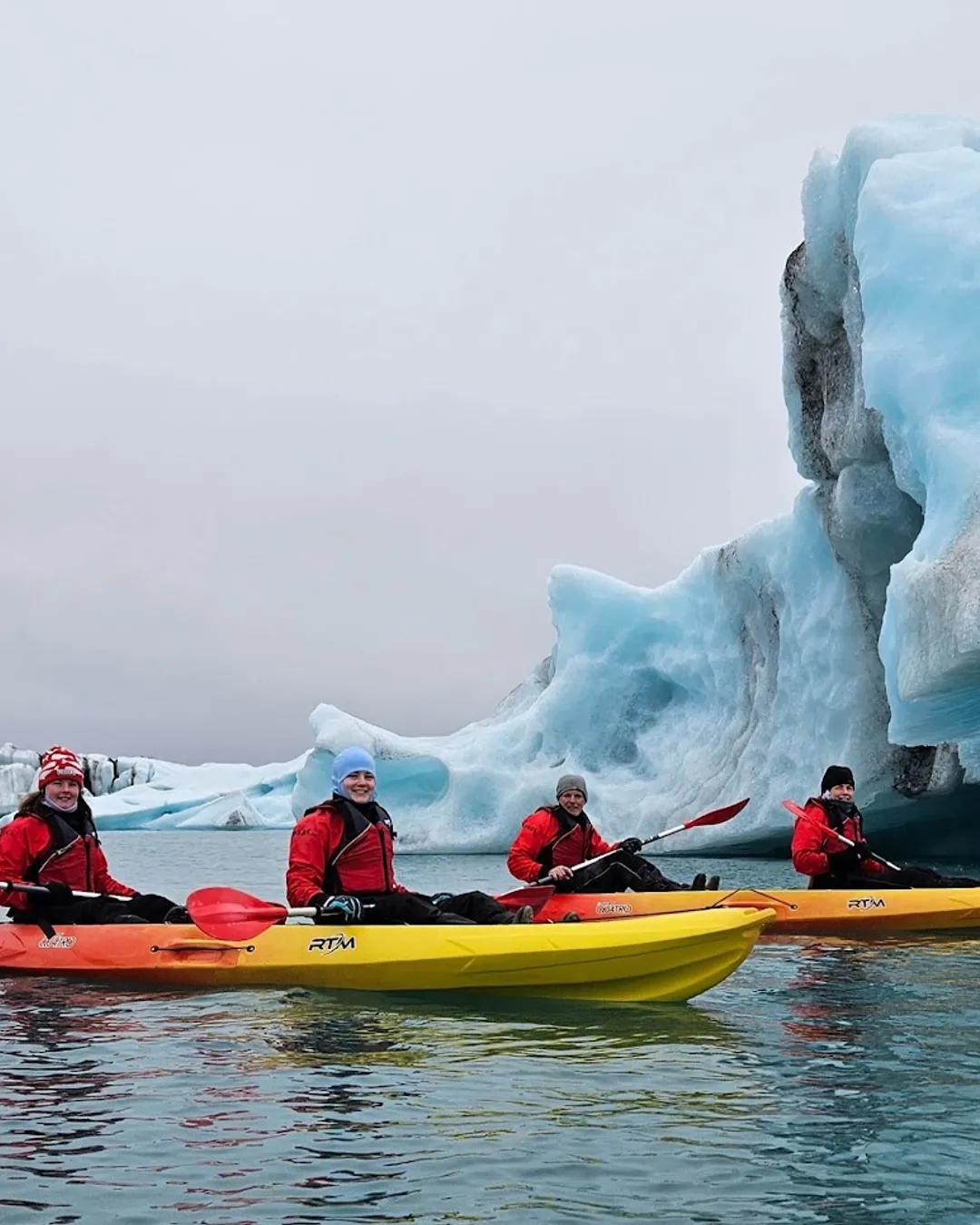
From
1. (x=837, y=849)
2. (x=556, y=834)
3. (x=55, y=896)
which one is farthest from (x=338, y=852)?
(x=837, y=849)

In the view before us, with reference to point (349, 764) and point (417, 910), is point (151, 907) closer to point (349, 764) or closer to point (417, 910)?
point (349, 764)

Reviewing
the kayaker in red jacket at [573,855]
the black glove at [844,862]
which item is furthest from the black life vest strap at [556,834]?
the black glove at [844,862]

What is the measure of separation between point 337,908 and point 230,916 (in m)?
0.58

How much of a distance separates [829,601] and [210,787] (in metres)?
36.3

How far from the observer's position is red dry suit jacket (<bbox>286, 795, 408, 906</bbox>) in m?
6.92

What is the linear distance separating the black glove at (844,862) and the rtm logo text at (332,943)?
13.7ft

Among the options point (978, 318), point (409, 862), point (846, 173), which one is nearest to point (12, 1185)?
point (978, 318)

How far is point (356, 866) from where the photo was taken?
6973 millimetres

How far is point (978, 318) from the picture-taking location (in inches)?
505

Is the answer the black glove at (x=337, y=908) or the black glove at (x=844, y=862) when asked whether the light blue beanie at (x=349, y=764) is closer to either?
the black glove at (x=337, y=908)

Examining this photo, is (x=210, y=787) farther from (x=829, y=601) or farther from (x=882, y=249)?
(x=882, y=249)

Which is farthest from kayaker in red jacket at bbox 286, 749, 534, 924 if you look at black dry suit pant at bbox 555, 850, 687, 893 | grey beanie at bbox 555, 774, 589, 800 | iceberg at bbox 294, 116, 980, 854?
iceberg at bbox 294, 116, 980, 854

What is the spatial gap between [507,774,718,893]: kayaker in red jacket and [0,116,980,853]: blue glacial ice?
11.9 ft

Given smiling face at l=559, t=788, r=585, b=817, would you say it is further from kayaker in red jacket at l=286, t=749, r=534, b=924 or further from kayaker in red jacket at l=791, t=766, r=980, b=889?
kayaker in red jacket at l=286, t=749, r=534, b=924
